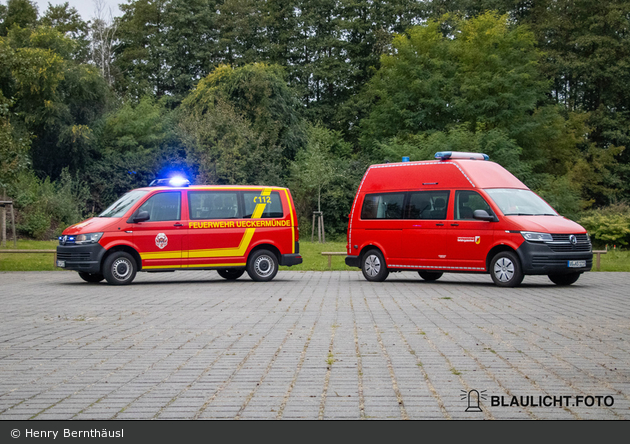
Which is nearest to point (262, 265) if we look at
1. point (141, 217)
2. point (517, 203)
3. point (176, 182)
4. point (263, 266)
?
point (263, 266)

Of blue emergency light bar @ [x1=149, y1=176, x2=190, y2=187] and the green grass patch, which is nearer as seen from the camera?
blue emergency light bar @ [x1=149, y1=176, x2=190, y2=187]

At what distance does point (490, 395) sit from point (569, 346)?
8.30ft

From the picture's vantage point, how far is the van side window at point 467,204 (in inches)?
632

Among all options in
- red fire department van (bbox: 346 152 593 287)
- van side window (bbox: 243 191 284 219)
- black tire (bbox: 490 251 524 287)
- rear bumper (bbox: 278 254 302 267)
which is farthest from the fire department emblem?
black tire (bbox: 490 251 524 287)

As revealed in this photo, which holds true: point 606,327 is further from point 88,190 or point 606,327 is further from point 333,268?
point 88,190

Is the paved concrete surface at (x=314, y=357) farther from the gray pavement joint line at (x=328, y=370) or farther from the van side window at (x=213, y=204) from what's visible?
the van side window at (x=213, y=204)

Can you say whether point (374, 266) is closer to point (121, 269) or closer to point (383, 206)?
point (383, 206)

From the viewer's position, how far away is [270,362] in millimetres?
6672

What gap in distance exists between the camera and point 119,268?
1641 centimetres

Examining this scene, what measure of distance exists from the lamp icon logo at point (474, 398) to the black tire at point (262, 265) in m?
12.4

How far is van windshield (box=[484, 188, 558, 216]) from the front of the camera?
15805mm

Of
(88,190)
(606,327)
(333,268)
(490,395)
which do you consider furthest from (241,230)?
(88,190)

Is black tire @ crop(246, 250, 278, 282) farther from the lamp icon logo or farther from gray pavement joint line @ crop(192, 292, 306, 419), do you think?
the lamp icon logo

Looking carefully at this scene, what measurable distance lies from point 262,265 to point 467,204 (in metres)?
4.98
